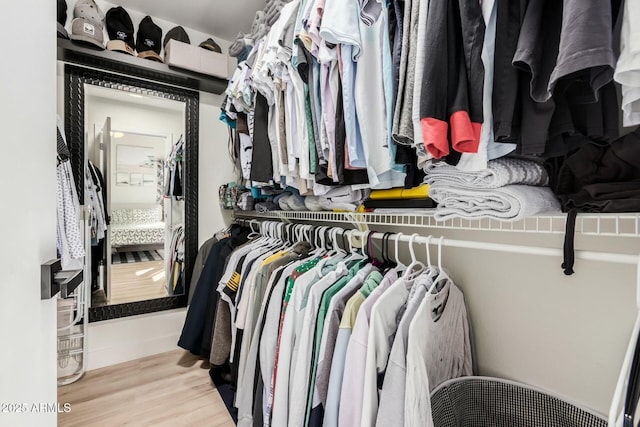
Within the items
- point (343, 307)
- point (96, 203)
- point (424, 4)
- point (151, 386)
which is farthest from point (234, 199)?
point (424, 4)

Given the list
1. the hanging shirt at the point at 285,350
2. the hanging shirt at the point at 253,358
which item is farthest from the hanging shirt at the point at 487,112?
the hanging shirt at the point at 253,358

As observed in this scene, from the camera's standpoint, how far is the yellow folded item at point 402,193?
3.02ft

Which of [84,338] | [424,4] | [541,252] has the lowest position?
[84,338]

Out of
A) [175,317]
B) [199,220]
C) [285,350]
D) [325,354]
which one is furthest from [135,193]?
[325,354]

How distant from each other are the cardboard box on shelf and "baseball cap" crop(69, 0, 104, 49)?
1.20 feet

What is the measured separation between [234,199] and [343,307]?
1507mm

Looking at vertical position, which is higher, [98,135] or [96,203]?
[98,135]

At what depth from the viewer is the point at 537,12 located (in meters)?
0.51

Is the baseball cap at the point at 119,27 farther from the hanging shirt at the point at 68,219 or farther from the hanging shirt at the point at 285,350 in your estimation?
the hanging shirt at the point at 285,350

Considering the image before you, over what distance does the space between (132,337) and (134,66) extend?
1.79 m

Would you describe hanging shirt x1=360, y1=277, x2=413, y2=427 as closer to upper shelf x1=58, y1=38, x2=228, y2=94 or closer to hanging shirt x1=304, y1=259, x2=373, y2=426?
hanging shirt x1=304, y1=259, x2=373, y2=426

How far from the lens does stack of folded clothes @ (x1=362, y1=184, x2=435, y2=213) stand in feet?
3.03

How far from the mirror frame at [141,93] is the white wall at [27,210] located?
1.52m

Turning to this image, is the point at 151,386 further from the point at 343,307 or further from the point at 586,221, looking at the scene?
the point at 586,221
